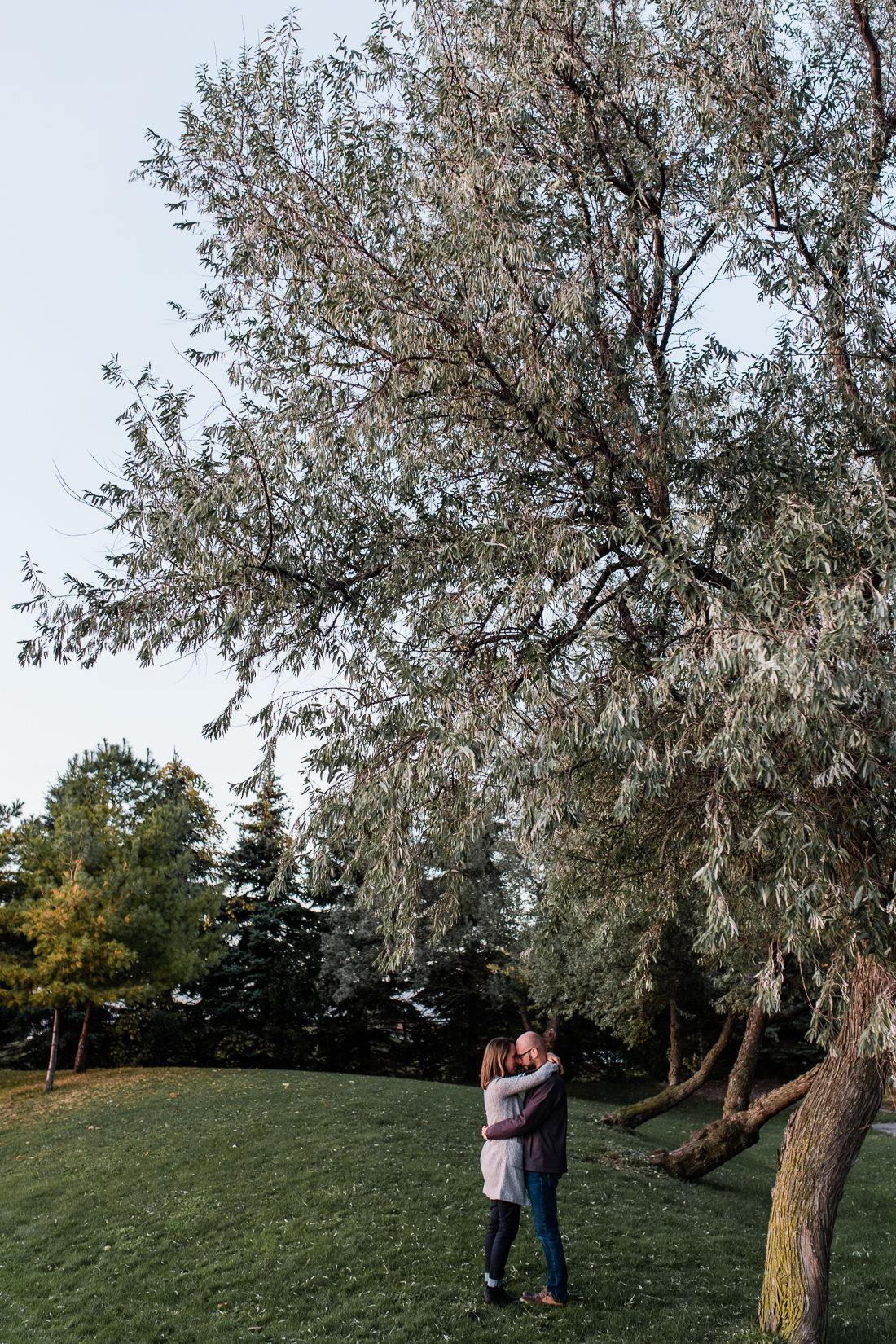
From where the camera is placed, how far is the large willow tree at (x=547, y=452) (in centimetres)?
516

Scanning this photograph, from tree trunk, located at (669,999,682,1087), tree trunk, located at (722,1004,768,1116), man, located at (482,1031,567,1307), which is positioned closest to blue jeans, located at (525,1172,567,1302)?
man, located at (482,1031,567,1307)

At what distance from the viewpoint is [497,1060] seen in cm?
541

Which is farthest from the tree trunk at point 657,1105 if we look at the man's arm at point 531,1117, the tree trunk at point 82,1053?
the tree trunk at point 82,1053

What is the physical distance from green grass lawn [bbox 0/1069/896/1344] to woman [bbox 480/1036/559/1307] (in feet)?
1.05

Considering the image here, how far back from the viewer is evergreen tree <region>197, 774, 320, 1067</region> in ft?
78.9

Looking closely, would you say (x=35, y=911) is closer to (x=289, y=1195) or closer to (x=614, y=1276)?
(x=289, y=1195)

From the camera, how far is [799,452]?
231 inches

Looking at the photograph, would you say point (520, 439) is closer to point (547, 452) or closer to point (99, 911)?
point (547, 452)

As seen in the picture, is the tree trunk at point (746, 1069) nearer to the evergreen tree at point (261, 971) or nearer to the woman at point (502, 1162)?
the woman at point (502, 1162)

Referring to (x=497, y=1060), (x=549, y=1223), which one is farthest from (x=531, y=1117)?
(x=549, y=1223)

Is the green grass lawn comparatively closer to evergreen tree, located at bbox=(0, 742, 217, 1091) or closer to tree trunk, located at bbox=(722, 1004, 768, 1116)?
tree trunk, located at bbox=(722, 1004, 768, 1116)

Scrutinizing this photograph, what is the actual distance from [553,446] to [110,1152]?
10.4 m

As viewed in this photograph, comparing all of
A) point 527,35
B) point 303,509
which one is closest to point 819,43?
point 527,35

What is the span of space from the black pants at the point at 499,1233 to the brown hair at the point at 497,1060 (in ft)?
2.23
